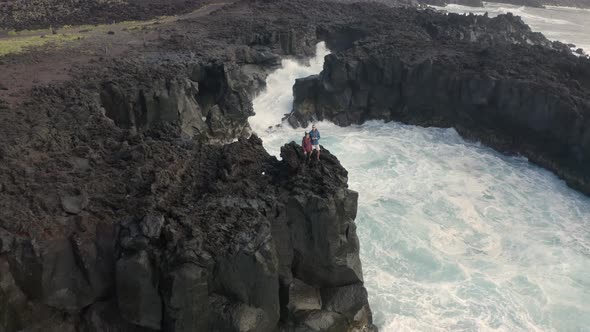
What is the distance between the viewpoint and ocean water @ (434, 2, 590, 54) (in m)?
69.2

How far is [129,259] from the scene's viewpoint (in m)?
16.0

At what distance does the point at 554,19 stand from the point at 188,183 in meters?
86.8

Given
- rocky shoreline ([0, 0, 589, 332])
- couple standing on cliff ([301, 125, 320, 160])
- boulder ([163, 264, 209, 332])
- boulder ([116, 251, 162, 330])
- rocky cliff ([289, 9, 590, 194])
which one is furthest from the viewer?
rocky cliff ([289, 9, 590, 194])

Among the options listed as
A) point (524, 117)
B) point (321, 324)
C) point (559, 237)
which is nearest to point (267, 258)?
point (321, 324)

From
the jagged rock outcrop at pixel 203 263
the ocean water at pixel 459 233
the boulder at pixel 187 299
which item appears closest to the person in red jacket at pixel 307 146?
the jagged rock outcrop at pixel 203 263

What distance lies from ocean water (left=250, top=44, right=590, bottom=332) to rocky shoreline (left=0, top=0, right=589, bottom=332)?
241 centimetres

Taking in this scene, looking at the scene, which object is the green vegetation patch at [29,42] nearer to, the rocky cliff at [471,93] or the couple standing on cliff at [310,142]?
the rocky cliff at [471,93]

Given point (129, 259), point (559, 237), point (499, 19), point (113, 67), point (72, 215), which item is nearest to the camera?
point (129, 259)

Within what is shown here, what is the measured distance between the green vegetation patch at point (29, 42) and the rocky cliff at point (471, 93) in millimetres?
19298

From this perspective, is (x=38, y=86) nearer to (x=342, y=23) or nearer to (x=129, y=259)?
(x=129, y=259)

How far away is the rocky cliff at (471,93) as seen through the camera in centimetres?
3297

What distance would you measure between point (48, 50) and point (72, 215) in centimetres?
2355

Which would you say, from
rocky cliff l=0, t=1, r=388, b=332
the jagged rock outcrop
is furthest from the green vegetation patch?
the jagged rock outcrop

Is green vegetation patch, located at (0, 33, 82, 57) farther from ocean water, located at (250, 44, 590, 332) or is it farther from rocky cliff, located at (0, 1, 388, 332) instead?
ocean water, located at (250, 44, 590, 332)
